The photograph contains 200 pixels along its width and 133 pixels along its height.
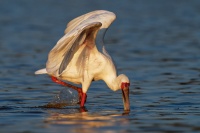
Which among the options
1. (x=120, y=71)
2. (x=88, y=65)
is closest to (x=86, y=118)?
(x=88, y=65)

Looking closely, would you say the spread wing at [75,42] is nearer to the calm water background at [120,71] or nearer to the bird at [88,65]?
the bird at [88,65]

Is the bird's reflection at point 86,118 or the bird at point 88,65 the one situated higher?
the bird at point 88,65

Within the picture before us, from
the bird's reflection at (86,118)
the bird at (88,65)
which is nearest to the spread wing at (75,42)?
the bird at (88,65)

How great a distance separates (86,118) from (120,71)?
5436 millimetres

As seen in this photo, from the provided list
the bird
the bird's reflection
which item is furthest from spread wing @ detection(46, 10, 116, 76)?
the bird's reflection

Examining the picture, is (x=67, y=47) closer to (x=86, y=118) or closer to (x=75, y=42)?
(x=75, y=42)

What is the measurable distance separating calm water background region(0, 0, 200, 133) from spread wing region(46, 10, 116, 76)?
778 millimetres

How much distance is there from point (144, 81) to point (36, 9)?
17.6 m

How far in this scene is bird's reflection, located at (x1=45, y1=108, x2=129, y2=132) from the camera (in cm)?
976

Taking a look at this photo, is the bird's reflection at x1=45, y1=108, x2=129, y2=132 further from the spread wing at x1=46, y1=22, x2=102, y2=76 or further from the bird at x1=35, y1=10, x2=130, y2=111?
the spread wing at x1=46, y1=22, x2=102, y2=76

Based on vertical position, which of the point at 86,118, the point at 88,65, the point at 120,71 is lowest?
the point at 120,71

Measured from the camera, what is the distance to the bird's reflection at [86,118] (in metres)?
9.76

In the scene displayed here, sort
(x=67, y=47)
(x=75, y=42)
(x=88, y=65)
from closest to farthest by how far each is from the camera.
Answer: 1. (x=75, y=42)
2. (x=67, y=47)
3. (x=88, y=65)

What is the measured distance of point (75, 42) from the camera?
1045 cm
